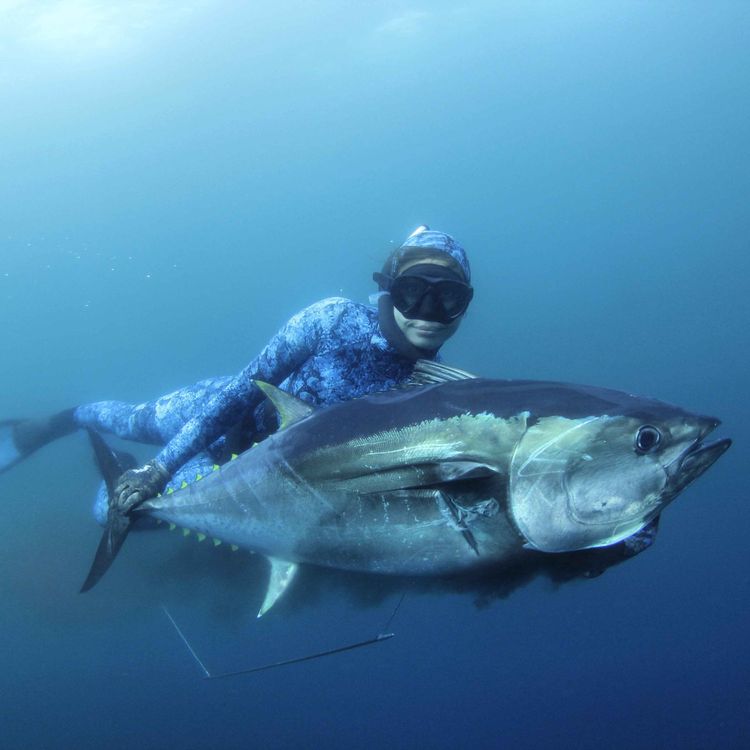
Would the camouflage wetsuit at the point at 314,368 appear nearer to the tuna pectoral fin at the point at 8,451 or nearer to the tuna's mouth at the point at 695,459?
the tuna's mouth at the point at 695,459

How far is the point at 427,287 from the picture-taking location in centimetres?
242

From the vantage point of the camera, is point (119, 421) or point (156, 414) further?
point (119, 421)

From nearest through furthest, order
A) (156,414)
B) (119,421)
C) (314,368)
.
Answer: (314,368) < (156,414) < (119,421)

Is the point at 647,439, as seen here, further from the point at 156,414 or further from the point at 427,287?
the point at 156,414

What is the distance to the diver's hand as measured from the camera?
7.89 feet

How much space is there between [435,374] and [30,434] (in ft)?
17.3

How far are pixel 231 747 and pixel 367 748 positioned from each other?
955 millimetres

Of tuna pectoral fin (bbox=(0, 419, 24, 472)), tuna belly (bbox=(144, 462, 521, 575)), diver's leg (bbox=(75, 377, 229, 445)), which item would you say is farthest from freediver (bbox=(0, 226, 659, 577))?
tuna pectoral fin (bbox=(0, 419, 24, 472))

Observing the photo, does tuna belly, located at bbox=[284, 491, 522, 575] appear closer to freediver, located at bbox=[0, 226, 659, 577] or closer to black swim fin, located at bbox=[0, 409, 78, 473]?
freediver, located at bbox=[0, 226, 659, 577]

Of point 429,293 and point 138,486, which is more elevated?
point 429,293

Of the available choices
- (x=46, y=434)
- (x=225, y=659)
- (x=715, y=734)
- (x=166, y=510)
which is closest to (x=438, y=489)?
(x=166, y=510)

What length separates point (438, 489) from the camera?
1.70m

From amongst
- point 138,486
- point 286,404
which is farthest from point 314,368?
point 138,486

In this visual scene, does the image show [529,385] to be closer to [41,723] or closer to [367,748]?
[367,748]
